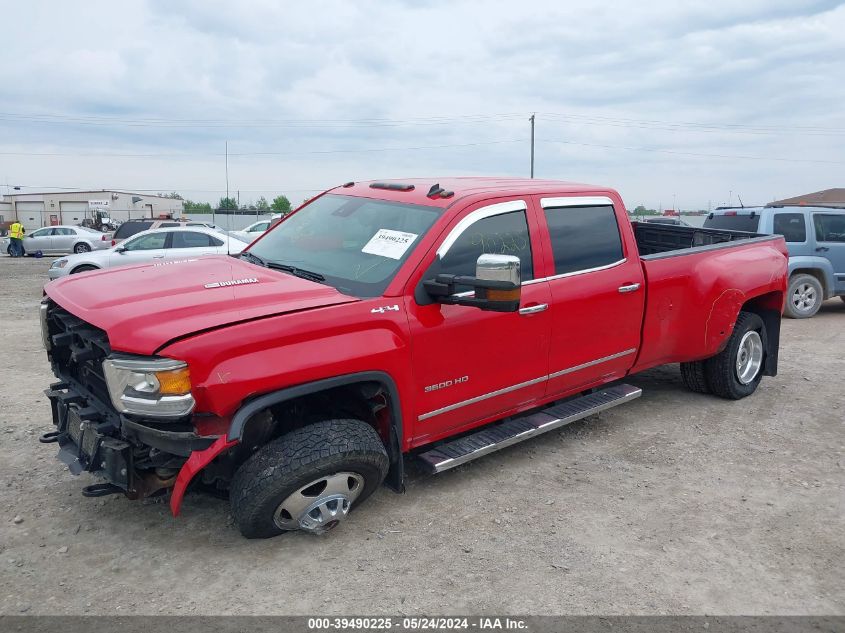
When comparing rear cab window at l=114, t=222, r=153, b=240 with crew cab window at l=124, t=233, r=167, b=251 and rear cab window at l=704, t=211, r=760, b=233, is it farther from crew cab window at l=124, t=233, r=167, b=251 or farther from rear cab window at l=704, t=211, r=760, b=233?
rear cab window at l=704, t=211, r=760, b=233

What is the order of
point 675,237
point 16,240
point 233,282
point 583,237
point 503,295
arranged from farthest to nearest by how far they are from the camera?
point 16,240
point 675,237
point 583,237
point 233,282
point 503,295

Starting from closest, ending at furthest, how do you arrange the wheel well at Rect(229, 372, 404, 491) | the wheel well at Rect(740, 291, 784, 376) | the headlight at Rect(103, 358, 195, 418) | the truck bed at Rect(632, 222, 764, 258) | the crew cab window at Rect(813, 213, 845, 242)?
the headlight at Rect(103, 358, 195, 418)
the wheel well at Rect(229, 372, 404, 491)
the wheel well at Rect(740, 291, 784, 376)
the truck bed at Rect(632, 222, 764, 258)
the crew cab window at Rect(813, 213, 845, 242)

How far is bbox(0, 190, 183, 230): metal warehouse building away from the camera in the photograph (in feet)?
190

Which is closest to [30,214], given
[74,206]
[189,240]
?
[74,206]

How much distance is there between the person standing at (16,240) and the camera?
2621 cm

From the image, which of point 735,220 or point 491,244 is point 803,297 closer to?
point 735,220

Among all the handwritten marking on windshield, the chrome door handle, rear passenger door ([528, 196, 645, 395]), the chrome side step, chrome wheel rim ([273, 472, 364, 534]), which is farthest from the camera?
Result: rear passenger door ([528, 196, 645, 395])

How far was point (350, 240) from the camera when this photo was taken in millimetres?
4102

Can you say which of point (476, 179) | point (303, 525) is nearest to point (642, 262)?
point (476, 179)

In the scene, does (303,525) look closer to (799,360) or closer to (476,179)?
(476,179)

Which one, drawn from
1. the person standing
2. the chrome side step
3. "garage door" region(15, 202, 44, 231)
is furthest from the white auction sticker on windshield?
"garage door" region(15, 202, 44, 231)

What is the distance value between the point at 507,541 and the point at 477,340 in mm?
1112

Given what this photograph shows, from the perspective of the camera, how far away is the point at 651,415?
5.56 m

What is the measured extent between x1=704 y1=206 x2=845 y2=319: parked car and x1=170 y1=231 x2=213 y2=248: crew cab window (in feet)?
34.0
